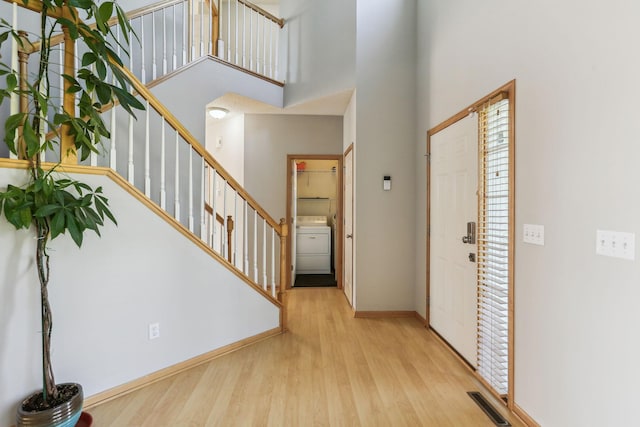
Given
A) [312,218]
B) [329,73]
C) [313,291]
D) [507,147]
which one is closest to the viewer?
[507,147]

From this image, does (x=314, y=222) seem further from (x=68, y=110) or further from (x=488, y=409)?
(x=68, y=110)

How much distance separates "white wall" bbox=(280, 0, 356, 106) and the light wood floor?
2752mm

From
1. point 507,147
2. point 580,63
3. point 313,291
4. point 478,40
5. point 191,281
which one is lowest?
point 313,291

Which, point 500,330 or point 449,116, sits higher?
point 449,116

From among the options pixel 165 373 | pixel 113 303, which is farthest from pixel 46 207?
pixel 165 373

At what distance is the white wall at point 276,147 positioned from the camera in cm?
485

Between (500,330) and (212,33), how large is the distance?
13.7ft

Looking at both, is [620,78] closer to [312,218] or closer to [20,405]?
[20,405]

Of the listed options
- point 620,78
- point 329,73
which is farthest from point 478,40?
point 329,73

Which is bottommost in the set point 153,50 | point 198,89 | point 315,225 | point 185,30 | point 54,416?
point 54,416

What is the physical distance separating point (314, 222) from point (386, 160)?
8.27ft

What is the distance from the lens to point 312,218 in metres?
6.20

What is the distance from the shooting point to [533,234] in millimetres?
1762

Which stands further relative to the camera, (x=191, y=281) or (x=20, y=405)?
(x=191, y=281)
